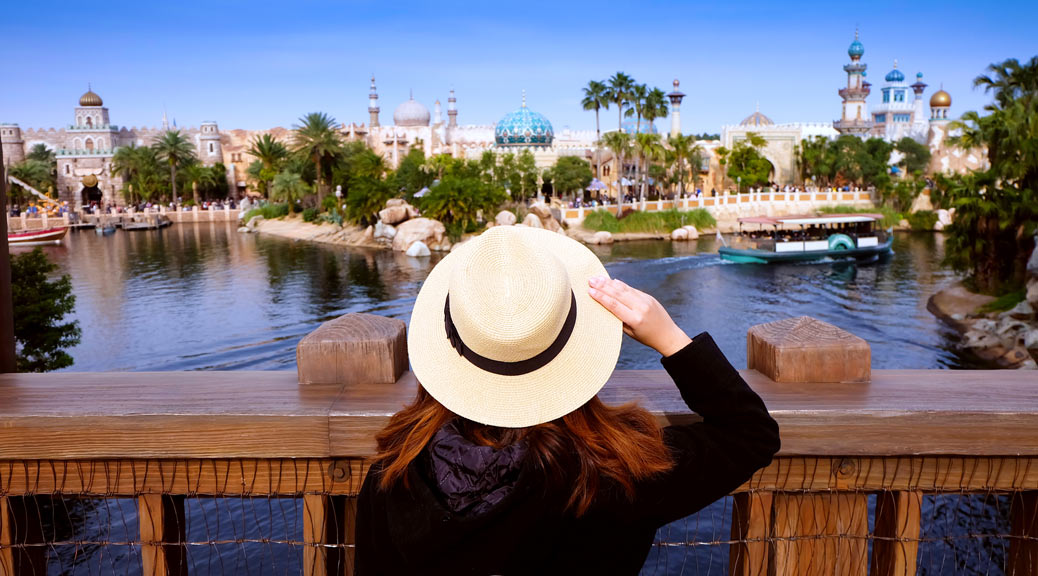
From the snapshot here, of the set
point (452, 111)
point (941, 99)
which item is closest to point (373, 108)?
point (452, 111)

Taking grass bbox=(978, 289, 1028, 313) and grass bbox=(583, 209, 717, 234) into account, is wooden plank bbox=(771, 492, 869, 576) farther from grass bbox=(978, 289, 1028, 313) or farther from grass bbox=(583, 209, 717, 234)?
grass bbox=(583, 209, 717, 234)

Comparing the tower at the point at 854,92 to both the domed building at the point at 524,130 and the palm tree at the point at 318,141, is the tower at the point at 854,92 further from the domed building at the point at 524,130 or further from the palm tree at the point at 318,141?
the palm tree at the point at 318,141

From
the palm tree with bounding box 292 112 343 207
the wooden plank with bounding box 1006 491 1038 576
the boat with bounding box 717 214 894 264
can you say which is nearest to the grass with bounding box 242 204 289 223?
the palm tree with bounding box 292 112 343 207

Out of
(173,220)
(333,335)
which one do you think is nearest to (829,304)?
(333,335)

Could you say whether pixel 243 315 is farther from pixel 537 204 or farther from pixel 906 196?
pixel 906 196

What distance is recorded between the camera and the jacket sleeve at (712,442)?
1.27m

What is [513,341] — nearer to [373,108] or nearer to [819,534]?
[819,534]

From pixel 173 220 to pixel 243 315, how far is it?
3507 cm

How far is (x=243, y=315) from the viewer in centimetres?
2036

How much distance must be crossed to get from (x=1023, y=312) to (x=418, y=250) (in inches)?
820

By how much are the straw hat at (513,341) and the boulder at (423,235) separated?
31.3 meters

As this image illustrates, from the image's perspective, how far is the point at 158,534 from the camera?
5.22ft

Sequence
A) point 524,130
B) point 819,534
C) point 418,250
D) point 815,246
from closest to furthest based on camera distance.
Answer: point 819,534 < point 815,246 < point 418,250 < point 524,130

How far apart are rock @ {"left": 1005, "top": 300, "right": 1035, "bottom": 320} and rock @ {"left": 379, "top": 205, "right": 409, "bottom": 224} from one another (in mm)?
24165
